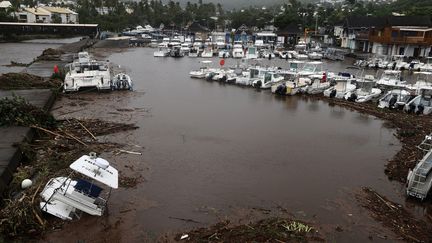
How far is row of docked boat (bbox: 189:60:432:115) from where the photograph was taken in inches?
952

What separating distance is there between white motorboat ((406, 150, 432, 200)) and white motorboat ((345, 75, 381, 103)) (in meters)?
14.4

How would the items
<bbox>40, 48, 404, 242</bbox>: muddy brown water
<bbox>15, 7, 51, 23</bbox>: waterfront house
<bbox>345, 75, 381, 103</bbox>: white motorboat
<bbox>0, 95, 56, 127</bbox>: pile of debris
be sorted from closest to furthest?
<bbox>40, 48, 404, 242</bbox>: muddy brown water → <bbox>0, 95, 56, 127</bbox>: pile of debris → <bbox>345, 75, 381, 103</bbox>: white motorboat → <bbox>15, 7, 51, 23</bbox>: waterfront house

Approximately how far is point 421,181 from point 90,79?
21.4 m

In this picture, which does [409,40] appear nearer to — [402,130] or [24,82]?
[402,130]

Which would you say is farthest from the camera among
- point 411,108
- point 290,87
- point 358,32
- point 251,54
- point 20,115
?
point 358,32

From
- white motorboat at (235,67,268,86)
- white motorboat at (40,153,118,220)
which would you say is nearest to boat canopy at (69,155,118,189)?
white motorboat at (40,153,118,220)

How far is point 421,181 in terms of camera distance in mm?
11945

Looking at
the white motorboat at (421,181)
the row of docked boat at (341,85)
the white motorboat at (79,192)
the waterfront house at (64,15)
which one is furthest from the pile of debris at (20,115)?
the waterfront house at (64,15)

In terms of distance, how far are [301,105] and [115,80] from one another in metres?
13.2

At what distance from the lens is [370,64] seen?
4766 cm

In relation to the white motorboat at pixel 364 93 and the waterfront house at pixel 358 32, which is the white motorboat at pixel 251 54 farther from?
the white motorboat at pixel 364 93

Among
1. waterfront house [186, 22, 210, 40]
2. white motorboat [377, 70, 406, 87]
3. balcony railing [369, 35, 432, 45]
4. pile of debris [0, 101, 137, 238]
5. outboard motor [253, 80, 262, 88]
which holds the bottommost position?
pile of debris [0, 101, 137, 238]

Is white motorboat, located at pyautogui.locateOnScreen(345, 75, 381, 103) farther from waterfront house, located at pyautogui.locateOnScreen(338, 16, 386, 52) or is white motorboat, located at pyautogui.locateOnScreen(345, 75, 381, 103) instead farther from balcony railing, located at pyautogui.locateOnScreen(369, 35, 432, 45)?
waterfront house, located at pyautogui.locateOnScreen(338, 16, 386, 52)

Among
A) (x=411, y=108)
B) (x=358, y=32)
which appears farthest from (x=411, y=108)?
(x=358, y=32)
